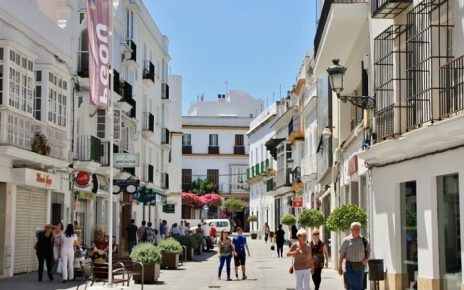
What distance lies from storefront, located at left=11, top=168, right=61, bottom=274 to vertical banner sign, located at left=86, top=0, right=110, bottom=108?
8.28m

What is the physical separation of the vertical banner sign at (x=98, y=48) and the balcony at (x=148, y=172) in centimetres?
2871

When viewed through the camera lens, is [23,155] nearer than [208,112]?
Yes

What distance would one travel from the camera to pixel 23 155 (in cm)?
2258

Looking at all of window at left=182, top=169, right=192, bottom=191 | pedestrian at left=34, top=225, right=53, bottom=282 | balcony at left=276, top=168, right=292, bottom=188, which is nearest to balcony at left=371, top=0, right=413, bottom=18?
pedestrian at left=34, top=225, right=53, bottom=282

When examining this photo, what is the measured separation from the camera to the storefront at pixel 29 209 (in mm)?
23703

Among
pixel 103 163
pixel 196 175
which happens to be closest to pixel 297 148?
pixel 103 163

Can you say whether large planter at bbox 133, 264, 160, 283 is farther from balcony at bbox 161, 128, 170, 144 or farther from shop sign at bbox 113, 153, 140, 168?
balcony at bbox 161, 128, 170, 144

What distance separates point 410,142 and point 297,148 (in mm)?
33248

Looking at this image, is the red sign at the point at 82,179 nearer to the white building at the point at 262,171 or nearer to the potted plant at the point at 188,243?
the potted plant at the point at 188,243

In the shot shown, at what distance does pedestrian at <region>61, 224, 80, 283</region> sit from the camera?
21.8m

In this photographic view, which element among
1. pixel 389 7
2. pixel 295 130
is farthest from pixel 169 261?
pixel 295 130

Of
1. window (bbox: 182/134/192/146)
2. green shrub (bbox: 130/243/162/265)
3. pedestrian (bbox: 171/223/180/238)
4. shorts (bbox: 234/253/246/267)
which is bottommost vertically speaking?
shorts (bbox: 234/253/246/267)

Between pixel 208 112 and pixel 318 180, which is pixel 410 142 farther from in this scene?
pixel 208 112

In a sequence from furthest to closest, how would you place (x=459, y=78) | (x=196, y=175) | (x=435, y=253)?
(x=196, y=175), (x=435, y=253), (x=459, y=78)
